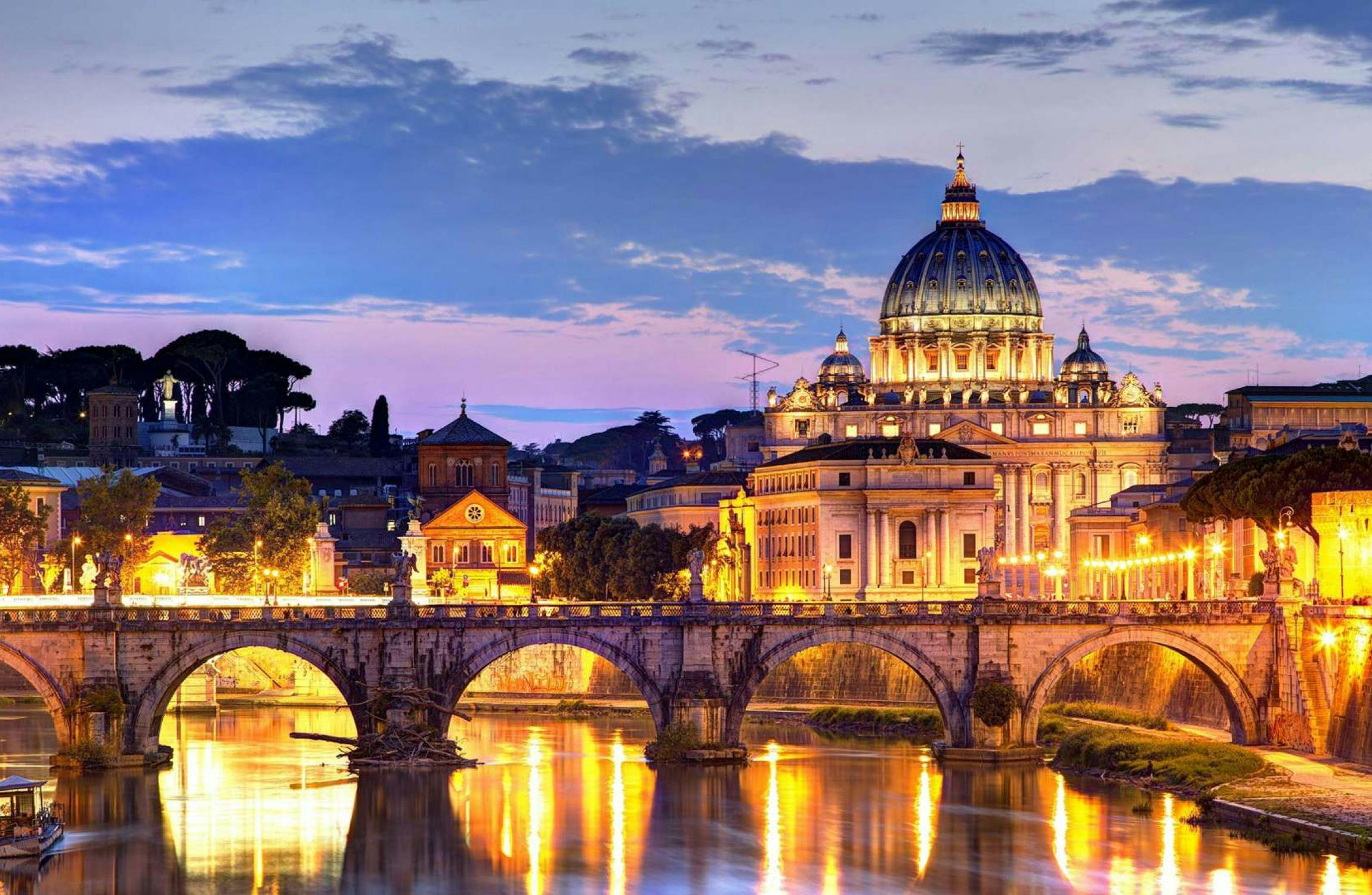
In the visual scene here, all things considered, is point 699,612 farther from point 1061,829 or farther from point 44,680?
point 44,680

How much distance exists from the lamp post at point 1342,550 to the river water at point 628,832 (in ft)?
41.4

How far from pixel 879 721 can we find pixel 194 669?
101 ft

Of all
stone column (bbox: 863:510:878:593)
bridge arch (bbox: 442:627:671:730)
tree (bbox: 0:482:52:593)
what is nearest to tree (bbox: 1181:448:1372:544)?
bridge arch (bbox: 442:627:671:730)

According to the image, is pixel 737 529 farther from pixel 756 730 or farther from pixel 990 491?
pixel 756 730

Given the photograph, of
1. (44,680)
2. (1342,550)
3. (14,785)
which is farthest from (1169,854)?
(44,680)

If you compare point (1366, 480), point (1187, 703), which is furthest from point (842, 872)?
point (1366, 480)

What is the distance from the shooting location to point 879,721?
11294cm

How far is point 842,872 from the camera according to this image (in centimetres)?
7588

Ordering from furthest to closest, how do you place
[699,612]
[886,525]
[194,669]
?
1. [886,525]
2. [699,612]
3. [194,669]

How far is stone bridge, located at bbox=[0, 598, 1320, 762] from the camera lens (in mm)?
93812

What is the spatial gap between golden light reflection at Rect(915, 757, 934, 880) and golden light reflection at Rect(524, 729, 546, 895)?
1041 centimetres

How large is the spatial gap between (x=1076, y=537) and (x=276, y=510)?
220ft

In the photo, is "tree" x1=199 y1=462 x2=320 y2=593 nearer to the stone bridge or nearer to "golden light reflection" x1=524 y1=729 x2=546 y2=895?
"golden light reflection" x1=524 y1=729 x2=546 y2=895

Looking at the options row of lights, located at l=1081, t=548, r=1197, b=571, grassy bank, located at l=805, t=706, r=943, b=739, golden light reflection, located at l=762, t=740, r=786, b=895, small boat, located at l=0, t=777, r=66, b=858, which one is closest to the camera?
golden light reflection, located at l=762, t=740, r=786, b=895
